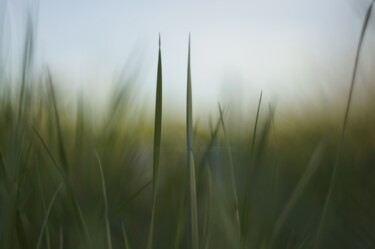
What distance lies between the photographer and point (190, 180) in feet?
0.91

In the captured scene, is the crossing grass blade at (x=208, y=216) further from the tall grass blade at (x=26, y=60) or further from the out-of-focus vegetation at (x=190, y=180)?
the tall grass blade at (x=26, y=60)

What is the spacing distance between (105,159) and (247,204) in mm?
114

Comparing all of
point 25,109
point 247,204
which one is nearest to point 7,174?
point 25,109

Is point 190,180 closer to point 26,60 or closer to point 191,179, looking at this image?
point 191,179

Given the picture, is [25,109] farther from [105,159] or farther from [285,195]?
[285,195]

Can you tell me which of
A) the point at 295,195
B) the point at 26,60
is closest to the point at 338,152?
the point at 295,195

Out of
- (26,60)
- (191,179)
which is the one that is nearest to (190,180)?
(191,179)

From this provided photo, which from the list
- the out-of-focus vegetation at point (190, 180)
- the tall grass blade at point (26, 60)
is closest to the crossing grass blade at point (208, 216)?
the out-of-focus vegetation at point (190, 180)

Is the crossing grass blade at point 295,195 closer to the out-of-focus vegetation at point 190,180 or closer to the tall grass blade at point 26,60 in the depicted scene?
Result: the out-of-focus vegetation at point 190,180

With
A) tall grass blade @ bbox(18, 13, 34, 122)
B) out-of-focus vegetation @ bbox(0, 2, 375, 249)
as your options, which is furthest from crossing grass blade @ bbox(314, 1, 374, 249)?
tall grass blade @ bbox(18, 13, 34, 122)

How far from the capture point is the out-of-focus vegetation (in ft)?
0.99

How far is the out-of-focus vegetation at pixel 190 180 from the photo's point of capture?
302 millimetres

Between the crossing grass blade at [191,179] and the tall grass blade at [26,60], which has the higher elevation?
the tall grass blade at [26,60]

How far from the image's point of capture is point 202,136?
389mm
